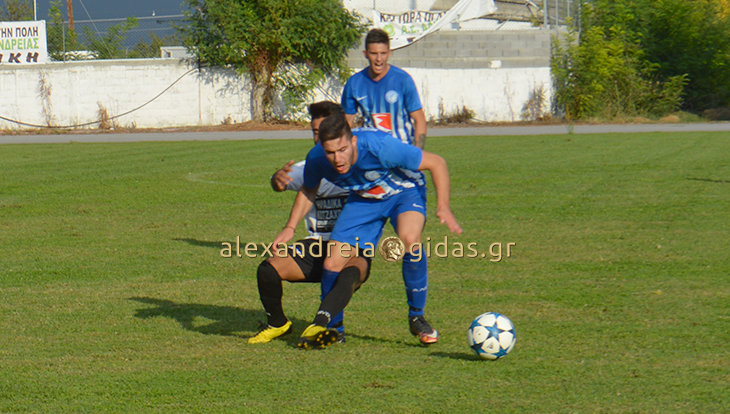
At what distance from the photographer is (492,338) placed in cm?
429

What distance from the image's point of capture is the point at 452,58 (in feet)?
88.0

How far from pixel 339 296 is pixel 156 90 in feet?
77.7

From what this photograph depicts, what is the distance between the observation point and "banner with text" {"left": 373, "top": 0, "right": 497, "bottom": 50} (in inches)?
1068

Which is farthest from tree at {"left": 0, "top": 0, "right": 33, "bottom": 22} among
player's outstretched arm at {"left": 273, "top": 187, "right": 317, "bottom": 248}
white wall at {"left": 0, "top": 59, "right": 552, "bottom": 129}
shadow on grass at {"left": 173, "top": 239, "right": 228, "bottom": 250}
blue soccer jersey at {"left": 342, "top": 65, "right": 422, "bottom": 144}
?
player's outstretched arm at {"left": 273, "top": 187, "right": 317, "bottom": 248}

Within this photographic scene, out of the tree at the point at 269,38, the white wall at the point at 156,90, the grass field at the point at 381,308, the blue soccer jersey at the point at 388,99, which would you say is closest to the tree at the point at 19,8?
the white wall at the point at 156,90

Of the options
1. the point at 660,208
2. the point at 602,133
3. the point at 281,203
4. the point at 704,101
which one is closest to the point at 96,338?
the point at 281,203

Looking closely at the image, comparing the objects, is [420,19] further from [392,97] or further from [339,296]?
[339,296]

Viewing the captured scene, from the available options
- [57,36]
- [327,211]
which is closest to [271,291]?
[327,211]

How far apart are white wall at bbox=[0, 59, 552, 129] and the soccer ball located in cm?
2292

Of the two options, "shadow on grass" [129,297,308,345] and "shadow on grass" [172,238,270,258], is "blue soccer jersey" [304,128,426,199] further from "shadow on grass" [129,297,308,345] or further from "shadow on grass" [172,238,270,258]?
"shadow on grass" [172,238,270,258]

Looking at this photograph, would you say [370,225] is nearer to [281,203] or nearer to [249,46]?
[281,203]

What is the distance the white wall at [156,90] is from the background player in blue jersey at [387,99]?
2049 centimetres

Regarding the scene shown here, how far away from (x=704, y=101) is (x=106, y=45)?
878 inches

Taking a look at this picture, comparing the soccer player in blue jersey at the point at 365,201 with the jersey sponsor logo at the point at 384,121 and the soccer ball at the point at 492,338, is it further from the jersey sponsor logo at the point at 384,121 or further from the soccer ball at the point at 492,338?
the jersey sponsor logo at the point at 384,121
